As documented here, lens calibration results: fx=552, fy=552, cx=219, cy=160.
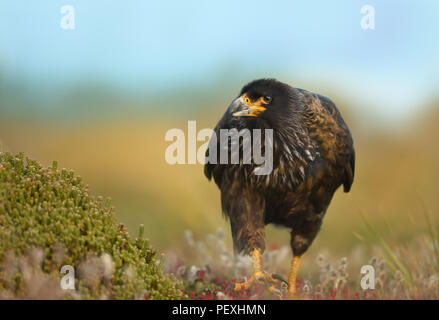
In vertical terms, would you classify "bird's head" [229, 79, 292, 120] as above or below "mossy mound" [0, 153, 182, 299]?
above

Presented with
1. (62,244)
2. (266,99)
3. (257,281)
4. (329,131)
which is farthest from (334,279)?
(62,244)

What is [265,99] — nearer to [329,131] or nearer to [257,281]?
[329,131]

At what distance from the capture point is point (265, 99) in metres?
4.65

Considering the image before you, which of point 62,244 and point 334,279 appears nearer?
point 62,244

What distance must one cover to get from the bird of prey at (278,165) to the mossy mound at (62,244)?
992mm

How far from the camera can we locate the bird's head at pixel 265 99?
460cm

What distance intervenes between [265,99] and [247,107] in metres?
0.19

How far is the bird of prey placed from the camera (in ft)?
15.2

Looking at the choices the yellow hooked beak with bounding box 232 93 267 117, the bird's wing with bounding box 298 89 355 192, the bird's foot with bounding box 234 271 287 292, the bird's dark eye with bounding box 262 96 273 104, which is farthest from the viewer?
the bird's wing with bounding box 298 89 355 192

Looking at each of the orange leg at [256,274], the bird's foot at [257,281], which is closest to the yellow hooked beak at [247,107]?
the orange leg at [256,274]

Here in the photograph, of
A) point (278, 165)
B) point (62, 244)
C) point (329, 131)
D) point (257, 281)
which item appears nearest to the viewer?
point (62, 244)

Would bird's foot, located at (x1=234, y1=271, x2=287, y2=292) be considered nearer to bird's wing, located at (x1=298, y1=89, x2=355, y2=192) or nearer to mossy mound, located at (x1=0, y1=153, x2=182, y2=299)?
mossy mound, located at (x1=0, y1=153, x2=182, y2=299)

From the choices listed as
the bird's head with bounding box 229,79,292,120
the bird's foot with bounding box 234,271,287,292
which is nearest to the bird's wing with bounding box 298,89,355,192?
the bird's head with bounding box 229,79,292,120
